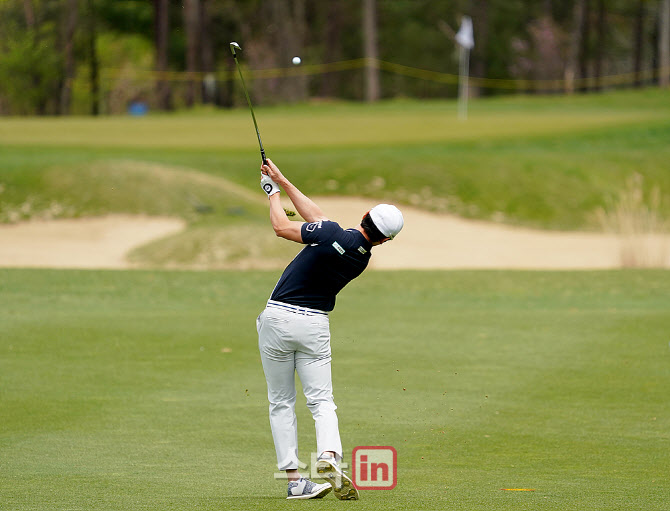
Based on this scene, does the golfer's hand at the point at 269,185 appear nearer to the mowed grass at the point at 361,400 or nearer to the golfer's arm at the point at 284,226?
the golfer's arm at the point at 284,226

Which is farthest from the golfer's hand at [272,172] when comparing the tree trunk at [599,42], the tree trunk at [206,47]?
the tree trunk at [599,42]

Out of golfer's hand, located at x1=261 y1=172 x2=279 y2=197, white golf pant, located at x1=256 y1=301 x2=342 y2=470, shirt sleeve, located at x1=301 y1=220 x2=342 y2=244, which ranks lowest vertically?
white golf pant, located at x1=256 y1=301 x2=342 y2=470

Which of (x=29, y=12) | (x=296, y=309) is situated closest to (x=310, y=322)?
(x=296, y=309)

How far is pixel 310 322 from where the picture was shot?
656 centimetres

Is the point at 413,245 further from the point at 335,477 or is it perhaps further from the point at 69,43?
the point at 69,43

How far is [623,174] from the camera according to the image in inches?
1207

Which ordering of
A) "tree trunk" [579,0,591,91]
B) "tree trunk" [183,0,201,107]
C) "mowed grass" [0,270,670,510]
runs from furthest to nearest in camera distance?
"tree trunk" [579,0,591,91] → "tree trunk" [183,0,201,107] → "mowed grass" [0,270,670,510]

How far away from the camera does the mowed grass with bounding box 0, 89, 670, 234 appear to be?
2709cm

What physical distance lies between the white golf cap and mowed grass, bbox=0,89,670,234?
56.9 ft

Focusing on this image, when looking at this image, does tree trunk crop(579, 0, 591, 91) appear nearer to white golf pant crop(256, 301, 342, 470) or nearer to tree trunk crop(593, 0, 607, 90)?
tree trunk crop(593, 0, 607, 90)

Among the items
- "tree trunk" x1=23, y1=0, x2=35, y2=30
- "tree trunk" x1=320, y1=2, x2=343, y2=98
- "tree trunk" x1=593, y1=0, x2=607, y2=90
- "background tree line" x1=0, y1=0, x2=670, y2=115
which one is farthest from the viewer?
"tree trunk" x1=320, y1=2, x2=343, y2=98

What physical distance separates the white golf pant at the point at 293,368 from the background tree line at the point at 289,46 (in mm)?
47991

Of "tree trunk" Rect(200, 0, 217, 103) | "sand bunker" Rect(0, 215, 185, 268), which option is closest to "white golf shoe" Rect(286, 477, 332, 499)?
"sand bunker" Rect(0, 215, 185, 268)

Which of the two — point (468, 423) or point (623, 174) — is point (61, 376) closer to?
point (468, 423)
